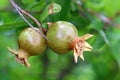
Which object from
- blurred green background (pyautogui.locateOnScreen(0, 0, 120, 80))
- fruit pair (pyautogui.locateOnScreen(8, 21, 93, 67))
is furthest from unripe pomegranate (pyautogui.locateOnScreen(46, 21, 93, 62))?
blurred green background (pyautogui.locateOnScreen(0, 0, 120, 80))

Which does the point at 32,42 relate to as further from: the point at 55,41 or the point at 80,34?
the point at 80,34

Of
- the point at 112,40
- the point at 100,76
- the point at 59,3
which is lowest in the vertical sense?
the point at 100,76

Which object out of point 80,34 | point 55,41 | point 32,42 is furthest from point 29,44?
point 80,34

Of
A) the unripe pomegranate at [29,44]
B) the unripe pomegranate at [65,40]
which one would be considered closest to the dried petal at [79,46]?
the unripe pomegranate at [65,40]

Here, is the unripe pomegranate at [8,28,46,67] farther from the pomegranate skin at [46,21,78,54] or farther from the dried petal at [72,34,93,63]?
the dried petal at [72,34,93,63]

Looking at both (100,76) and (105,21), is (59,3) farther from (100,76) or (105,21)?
(100,76)

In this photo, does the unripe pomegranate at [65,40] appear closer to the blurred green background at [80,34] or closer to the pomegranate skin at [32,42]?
the pomegranate skin at [32,42]

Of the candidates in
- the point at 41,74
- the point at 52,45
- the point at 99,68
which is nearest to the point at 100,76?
the point at 99,68
